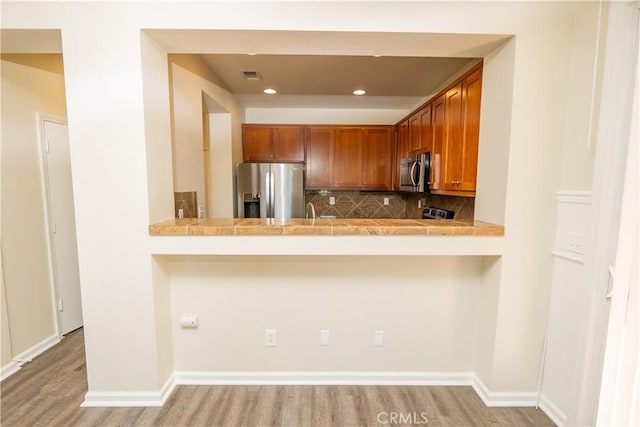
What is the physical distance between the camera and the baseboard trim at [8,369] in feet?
6.95

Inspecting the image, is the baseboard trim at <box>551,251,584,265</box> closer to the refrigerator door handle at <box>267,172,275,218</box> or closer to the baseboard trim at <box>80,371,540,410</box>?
the baseboard trim at <box>80,371,540,410</box>

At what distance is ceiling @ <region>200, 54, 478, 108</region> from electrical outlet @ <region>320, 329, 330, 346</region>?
2356 millimetres

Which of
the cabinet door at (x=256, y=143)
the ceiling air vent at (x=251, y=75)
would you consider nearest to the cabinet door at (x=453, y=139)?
the ceiling air vent at (x=251, y=75)

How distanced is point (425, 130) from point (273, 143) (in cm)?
218

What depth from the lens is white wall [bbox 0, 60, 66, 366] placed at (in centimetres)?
219

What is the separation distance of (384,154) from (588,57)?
9.24 feet

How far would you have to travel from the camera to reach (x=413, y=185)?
130 inches

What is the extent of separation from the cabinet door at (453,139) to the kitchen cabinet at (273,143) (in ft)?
7.33

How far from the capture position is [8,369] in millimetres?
2164

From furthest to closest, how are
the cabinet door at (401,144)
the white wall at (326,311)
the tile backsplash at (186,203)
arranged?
1. the cabinet door at (401,144)
2. the tile backsplash at (186,203)
3. the white wall at (326,311)

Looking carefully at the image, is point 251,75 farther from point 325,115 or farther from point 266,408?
point 266,408

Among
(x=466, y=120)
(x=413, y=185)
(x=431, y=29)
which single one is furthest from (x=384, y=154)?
(x=431, y=29)

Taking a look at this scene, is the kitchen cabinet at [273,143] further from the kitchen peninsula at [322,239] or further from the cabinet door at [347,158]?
the kitchen peninsula at [322,239]

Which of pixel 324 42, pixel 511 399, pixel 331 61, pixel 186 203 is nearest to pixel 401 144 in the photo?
pixel 331 61
